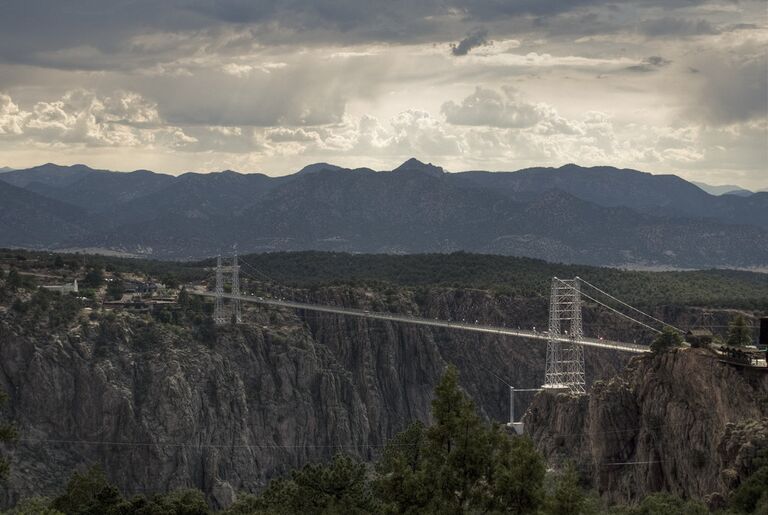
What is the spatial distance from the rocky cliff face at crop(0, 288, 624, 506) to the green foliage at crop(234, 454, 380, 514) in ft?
132

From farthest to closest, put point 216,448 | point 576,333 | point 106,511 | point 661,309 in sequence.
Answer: point 661,309, point 216,448, point 576,333, point 106,511

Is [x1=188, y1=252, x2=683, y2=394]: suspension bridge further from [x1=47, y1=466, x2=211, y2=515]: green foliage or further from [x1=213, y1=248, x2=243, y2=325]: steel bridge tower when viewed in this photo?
[x1=47, y1=466, x2=211, y2=515]: green foliage

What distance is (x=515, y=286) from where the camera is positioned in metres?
193

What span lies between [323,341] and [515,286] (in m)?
37.6

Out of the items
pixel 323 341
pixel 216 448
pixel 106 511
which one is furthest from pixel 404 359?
pixel 106 511

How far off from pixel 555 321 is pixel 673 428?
52.3 metres

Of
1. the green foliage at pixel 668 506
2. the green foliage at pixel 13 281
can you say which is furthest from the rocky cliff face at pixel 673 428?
the green foliage at pixel 13 281

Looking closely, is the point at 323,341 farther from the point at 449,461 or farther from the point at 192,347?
the point at 449,461

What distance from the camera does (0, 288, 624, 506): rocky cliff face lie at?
420ft

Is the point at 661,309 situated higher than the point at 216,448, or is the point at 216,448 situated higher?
the point at 661,309

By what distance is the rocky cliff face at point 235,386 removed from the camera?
128m

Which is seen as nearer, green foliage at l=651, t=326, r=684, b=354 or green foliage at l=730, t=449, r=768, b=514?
green foliage at l=730, t=449, r=768, b=514

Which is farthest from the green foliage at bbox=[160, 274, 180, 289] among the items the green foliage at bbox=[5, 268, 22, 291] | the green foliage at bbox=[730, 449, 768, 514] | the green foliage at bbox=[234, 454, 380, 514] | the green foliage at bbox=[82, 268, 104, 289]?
the green foliage at bbox=[730, 449, 768, 514]

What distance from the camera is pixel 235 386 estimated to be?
144500 millimetres
